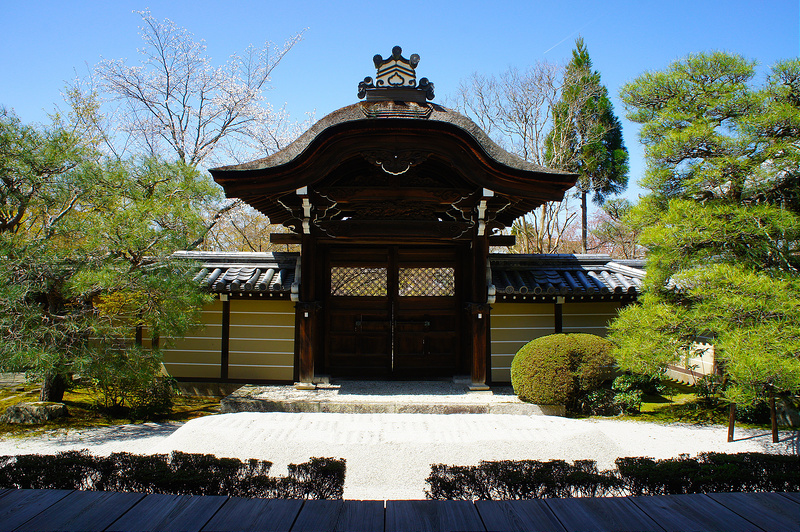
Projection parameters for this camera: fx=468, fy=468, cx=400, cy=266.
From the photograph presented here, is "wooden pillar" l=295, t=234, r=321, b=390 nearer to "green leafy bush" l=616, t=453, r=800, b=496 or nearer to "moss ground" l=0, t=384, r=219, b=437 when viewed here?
"moss ground" l=0, t=384, r=219, b=437

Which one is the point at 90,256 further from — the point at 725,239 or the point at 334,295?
the point at 725,239

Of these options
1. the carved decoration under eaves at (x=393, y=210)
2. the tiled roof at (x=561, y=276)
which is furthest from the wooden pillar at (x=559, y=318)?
the carved decoration under eaves at (x=393, y=210)

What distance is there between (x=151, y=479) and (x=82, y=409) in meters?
6.27

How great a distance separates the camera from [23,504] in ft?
5.41

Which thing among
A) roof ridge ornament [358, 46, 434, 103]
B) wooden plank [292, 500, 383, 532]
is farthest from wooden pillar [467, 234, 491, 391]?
wooden plank [292, 500, 383, 532]

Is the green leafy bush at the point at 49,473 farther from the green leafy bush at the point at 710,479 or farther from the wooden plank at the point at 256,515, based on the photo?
the green leafy bush at the point at 710,479

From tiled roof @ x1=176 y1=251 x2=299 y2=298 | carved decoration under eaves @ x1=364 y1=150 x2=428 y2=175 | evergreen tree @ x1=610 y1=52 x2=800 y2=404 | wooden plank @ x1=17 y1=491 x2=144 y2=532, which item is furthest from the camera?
tiled roof @ x1=176 y1=251 x2=299 y2=298

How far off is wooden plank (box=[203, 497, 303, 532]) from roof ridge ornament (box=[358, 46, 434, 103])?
23.6 ft

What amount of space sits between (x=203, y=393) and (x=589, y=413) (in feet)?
21.4

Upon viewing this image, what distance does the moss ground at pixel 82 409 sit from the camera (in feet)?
20.2

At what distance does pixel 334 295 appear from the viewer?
8.62 m

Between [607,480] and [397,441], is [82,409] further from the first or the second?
[607,480]

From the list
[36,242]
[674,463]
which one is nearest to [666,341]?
[674,463]

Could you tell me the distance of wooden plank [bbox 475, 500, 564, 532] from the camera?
5.01 ft
